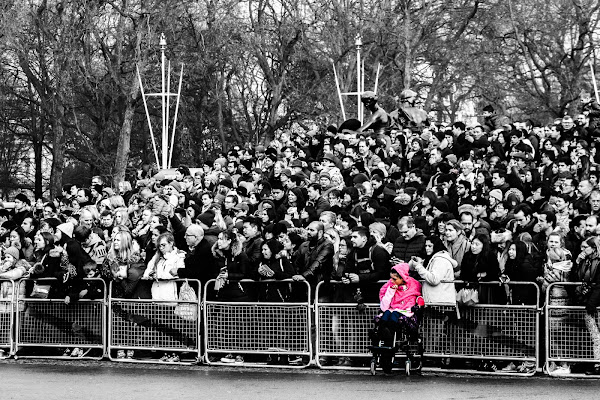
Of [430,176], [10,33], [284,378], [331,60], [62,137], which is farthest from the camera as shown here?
[331,60]

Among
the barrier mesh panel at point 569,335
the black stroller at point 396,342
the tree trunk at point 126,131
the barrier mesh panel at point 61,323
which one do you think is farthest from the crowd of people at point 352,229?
the tree trunk at point 126,131

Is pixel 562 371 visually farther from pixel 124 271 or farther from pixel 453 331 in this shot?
pixel 124 271

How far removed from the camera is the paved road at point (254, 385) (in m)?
13.5

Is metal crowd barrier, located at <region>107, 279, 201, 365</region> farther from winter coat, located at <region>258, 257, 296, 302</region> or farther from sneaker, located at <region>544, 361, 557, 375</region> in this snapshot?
sneaker, located at <region>544, 361, 557, 375</region>

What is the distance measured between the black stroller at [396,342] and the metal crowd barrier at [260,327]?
1066mm

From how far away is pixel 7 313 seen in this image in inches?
688

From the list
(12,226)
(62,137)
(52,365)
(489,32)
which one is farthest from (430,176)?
(489,32)

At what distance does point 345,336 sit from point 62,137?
31342mm

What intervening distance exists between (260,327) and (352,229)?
1922 mm

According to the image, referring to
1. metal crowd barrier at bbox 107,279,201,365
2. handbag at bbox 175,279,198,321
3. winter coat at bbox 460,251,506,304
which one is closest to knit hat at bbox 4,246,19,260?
metal crowd barrier at bbox 107,279,201,365

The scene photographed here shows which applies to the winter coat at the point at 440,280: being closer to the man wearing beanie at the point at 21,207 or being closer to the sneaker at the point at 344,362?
the sneaker at the point at 344,362

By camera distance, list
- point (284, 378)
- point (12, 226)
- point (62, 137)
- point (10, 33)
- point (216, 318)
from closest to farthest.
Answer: point (284, 378) < point (216, 318) < point (12, 226) < point (10, 33) < point (62, 137)

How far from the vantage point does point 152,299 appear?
54.7ft

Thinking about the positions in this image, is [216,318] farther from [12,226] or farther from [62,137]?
[62,137]
